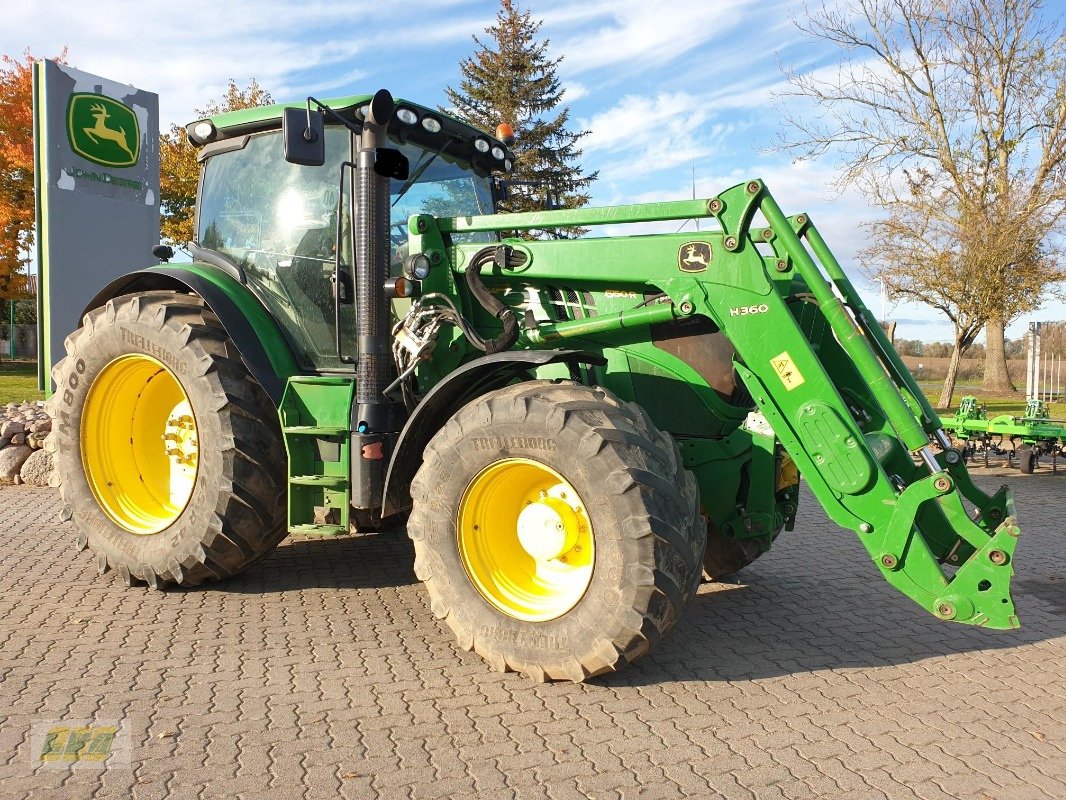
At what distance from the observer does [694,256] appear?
4203mm

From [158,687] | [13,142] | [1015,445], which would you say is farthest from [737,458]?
[13,142]

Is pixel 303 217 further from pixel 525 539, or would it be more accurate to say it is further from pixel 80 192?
pixel 80 192

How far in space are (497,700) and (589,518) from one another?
855 millimetres

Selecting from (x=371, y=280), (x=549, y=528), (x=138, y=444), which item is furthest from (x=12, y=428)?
(x=549, y=528)

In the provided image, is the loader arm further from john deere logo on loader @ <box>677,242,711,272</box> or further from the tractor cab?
the tractor cab

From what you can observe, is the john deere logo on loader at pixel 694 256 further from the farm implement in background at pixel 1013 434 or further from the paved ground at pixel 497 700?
the farm implement in background at pixel 1013 434

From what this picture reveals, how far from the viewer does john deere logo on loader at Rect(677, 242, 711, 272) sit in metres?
4.17

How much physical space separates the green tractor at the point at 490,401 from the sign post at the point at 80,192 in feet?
16.4

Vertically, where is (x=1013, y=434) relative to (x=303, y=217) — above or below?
below

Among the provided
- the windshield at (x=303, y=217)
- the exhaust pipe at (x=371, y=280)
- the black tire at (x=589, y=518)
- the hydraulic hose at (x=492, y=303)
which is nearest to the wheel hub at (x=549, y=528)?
the black tire at (x=589, y=518)

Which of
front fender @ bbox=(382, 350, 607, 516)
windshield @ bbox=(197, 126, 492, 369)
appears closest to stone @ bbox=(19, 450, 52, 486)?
windshield @ bbox=(197, 126, 492, 369)

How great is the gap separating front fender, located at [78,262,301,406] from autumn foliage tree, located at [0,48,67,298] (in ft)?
66.8

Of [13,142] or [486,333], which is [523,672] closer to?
[486,333]

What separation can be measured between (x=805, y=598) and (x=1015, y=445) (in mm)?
8202
